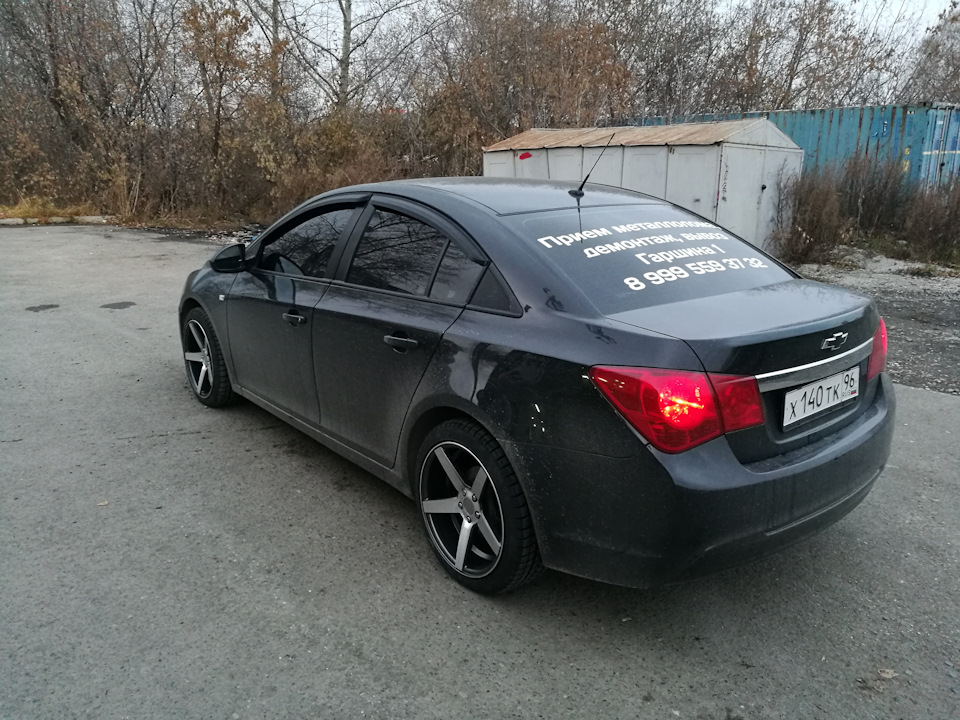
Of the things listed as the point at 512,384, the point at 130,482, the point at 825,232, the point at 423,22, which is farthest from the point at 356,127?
the point at 512,384

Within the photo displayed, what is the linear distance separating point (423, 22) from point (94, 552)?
23.2 m

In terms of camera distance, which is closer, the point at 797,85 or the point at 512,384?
the point at 512,384

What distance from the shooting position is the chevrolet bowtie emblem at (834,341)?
262 centimetres

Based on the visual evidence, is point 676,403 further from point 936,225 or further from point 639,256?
point 936,225

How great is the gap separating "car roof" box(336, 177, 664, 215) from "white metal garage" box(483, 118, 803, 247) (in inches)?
266

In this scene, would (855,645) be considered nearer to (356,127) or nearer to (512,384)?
(512,384)

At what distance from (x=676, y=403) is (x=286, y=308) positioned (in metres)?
2.32

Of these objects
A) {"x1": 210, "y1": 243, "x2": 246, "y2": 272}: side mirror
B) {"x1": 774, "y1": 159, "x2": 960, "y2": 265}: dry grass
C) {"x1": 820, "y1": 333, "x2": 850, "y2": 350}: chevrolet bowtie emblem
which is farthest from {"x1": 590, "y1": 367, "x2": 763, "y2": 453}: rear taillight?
{"x1": 774, "y1": 159, "x2": 960, "y2": 265}: dry grass

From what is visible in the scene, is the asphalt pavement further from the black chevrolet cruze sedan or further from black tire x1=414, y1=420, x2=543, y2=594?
the black chevrolet cruze sedan

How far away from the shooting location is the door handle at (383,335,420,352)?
307 cm

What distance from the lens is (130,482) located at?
12.9 ft

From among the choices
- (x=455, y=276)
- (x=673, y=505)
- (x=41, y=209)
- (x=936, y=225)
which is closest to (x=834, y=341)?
(x=673, y=505)

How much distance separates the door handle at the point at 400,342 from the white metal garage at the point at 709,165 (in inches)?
304

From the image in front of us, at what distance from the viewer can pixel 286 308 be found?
12.9ft
